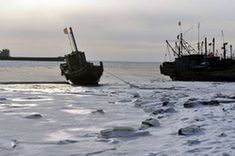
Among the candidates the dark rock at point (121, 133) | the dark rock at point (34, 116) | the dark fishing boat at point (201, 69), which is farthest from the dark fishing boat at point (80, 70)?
the dark rock at point (121, 133)

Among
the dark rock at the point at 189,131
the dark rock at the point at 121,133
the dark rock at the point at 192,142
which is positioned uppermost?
the dark rock at the point at 189,131

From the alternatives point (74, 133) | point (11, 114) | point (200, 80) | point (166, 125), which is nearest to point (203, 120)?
point (166, 125)

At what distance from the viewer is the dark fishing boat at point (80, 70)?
40375 mm

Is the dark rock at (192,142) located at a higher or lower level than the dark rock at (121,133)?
higher

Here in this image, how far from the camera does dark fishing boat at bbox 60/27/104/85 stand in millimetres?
40375

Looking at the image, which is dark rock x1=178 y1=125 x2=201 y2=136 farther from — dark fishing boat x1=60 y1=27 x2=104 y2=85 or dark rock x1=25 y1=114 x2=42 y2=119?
dark fishing boat x1=60 y1=27 x2=104 y2=85

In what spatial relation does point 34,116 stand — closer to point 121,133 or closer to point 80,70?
point 121,133

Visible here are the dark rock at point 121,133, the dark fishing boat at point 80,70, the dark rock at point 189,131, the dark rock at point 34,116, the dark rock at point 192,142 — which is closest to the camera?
the dark rock at point 192,142

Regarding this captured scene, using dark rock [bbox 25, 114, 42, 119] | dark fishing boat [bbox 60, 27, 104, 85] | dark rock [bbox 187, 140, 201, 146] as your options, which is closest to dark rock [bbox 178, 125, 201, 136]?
dark rock [bbox 187, 140, 201, 146]

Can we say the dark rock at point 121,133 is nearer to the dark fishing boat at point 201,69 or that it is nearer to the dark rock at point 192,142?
the dark rock at point 192,142

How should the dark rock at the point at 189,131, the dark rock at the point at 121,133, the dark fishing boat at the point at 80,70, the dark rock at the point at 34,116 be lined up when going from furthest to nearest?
the dark fishing boat at the point at 80,70, the dark rock at the point at 34,116, the dark rock at the point at 121,133, the dark rock at the point at 189,131

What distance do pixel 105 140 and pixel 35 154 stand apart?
5.66ft

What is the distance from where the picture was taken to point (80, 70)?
133 feet

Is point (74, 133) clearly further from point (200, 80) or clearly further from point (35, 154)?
point (200, 80)
